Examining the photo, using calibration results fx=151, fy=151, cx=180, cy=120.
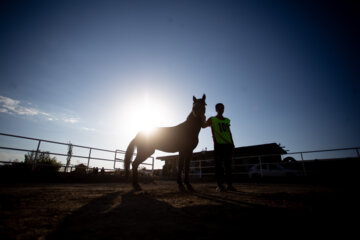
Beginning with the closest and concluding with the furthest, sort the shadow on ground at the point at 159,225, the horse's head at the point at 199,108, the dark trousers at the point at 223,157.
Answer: the shadow on ground at the point at 159,225 < the horse's head at the point at 199,108 < the dark trousers at the point at 223,157

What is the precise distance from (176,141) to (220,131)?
3.86ft

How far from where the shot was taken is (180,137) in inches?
153

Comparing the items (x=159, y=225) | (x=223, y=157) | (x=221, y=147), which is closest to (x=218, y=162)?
(x=223, y=157)

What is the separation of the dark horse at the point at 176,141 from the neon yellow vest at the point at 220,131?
407 millimetres

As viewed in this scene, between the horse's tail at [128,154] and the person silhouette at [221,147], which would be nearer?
the person silhouette at [221,147]

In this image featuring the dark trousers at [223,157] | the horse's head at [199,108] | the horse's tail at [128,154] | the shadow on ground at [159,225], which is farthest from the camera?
the horse's tail at [128,154]

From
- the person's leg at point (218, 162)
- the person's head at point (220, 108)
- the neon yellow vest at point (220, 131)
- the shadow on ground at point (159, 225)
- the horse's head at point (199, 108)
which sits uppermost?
the person's head at point (220, 108)

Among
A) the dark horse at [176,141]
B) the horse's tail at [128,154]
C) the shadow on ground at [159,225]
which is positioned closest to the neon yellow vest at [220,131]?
the dark horse at [176,141]

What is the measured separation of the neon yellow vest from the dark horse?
0.41m

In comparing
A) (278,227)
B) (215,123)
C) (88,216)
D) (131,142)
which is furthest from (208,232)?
(131,142)

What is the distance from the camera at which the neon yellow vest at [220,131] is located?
3.85 meters

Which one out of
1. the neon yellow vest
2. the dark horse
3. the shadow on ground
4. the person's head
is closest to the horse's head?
the dark horse

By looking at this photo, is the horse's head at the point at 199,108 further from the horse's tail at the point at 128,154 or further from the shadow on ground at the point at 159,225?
the shadow on ground at the point at 159,225

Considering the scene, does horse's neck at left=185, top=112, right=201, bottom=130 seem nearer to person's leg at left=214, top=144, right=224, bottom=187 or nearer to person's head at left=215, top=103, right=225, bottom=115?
person's leg at left=214, top=144, right=224, bottom=187
